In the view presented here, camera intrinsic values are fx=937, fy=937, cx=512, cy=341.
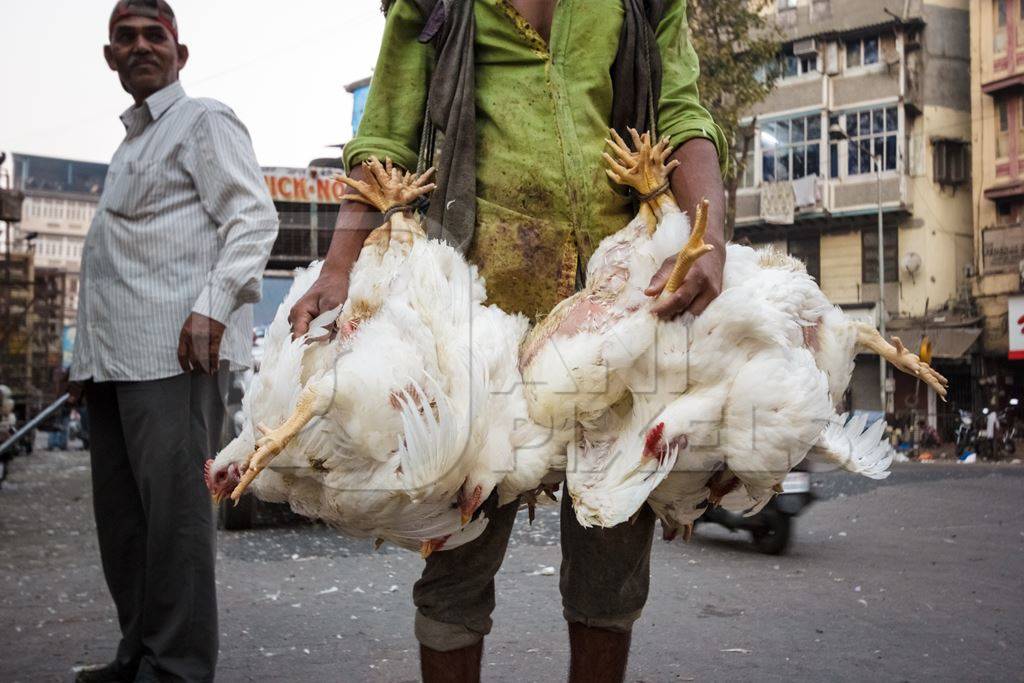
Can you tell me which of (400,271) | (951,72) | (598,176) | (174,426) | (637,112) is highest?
(951,72)

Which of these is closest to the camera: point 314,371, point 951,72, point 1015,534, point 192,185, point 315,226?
point 314,371

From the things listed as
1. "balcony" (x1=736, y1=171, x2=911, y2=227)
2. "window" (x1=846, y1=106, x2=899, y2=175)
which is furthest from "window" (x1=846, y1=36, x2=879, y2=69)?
"balcony" (x1=736, y1=171, x2=911, y2=227)

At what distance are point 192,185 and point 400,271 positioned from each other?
150 centimetres

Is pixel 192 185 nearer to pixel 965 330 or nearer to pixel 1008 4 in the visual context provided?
pixel 965 330

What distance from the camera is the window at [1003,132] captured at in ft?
83.1

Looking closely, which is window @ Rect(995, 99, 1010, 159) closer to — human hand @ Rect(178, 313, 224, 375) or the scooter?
the scooter

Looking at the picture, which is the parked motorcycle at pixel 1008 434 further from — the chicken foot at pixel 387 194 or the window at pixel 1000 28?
the chicken foot at pixel 387 194

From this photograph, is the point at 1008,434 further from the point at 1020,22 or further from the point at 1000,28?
the point at 1000,28

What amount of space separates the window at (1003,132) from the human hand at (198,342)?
2694 centimetres

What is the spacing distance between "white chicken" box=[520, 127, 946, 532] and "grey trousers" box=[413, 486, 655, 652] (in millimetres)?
141

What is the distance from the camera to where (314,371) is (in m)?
1.87

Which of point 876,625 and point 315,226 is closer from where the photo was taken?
point 876,625

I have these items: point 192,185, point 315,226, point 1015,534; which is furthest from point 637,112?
point 315,226

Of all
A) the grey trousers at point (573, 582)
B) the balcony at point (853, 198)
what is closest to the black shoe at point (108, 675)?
the grey trousers at point (573, 582)
